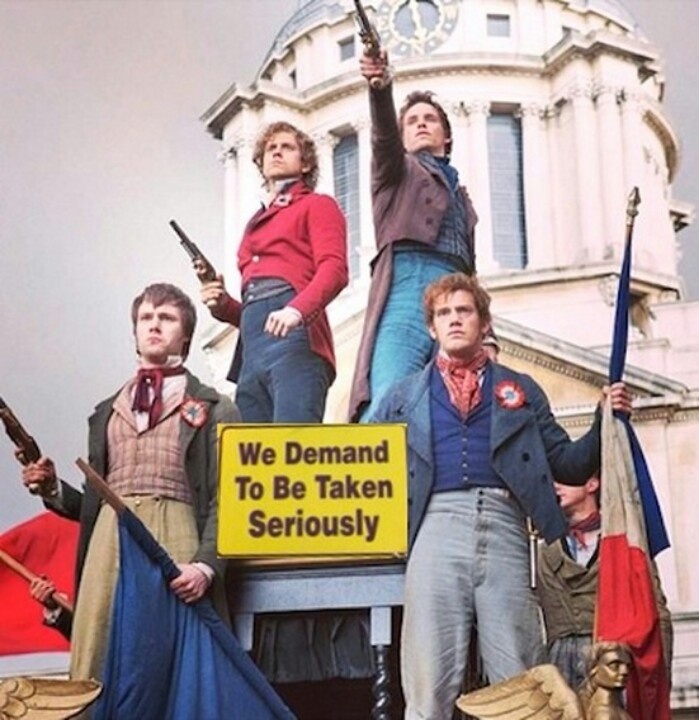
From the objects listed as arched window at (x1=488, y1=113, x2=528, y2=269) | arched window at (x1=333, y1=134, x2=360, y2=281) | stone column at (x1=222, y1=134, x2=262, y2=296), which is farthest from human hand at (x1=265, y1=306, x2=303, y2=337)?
arched window at (x1=488, y1=113, x2=528, y2=269)

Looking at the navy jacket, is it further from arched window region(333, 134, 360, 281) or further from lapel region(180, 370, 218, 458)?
arched window region(333, 134, 360, 281)

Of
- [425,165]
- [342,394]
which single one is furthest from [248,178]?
[425,165]

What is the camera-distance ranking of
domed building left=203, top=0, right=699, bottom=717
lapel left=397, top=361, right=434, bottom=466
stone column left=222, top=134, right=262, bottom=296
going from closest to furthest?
1. lapel left=397, top=361, right=434, bottom=466
2. stone column left=222, top=134, right=262, bottom=296
3. domed building left=203, top=0, right=699, bottom=717

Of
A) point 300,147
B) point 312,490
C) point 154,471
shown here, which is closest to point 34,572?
point 154,471

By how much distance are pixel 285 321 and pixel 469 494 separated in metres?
0.86

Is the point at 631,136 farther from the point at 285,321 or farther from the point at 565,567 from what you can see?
the point at 285,321

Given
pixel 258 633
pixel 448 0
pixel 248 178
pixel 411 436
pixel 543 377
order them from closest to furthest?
pixel 411 436 < pixel 258 633 < pixel 543 377 < pixel 248 178 < pixel 448 0

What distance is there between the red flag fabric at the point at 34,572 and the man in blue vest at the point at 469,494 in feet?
5.24

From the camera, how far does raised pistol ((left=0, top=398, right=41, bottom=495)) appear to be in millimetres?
4781

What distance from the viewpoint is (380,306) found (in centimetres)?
532

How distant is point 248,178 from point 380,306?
63.7ft

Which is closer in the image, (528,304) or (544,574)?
(544,574)

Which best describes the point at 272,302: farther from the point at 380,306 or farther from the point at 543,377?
the point at 543,377

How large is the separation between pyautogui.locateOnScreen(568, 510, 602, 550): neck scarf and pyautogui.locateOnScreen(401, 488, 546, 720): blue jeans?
873 millimetres
